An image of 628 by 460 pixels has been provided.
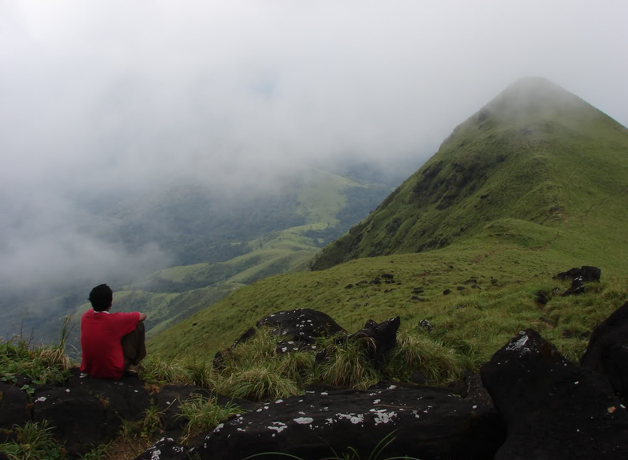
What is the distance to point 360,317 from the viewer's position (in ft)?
92.6

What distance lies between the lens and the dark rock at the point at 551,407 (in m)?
4.73

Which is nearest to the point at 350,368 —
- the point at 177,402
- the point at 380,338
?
the point at 380,338

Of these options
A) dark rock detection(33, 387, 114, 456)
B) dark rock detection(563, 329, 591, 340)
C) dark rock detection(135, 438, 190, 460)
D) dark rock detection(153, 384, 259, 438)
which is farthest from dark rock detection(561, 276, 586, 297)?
dark rock detection(33, 387, 114, 456)

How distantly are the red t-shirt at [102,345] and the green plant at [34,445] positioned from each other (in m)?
1.59

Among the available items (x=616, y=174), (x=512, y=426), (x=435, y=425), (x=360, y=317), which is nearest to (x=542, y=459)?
(x=512, y=426)

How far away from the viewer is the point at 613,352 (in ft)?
19.5

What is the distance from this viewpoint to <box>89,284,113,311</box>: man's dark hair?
9.12 meters

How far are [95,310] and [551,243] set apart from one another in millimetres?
59742

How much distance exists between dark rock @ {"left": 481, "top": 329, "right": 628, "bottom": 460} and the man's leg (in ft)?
27.0

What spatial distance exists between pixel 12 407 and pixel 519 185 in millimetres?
102551

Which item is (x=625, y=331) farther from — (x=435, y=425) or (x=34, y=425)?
(x=34, y=425)

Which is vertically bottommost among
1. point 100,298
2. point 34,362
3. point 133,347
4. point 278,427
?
point 278,427

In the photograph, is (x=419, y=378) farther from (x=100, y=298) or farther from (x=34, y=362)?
(x=34, y=362)

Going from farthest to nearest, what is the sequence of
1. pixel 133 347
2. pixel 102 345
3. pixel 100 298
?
pixel 133 347 → pixel 100 298 → pixel 102 345
